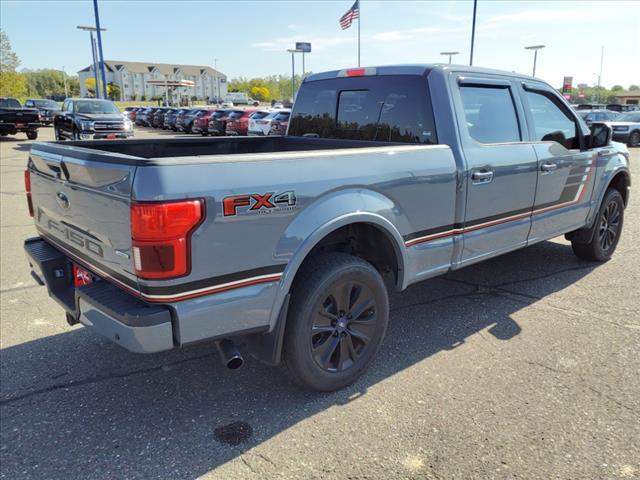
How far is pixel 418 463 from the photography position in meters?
2.57

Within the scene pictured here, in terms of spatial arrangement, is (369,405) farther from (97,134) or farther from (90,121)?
(90,121)

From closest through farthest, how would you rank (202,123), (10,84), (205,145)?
(205,145) < (202,123) < (10,84)

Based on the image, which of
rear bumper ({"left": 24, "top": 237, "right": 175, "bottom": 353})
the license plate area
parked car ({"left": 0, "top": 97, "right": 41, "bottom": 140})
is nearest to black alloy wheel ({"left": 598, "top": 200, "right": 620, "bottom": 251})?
rear bumper ({"left": 24, "top": 237, "right": 175, "bottom": 353})

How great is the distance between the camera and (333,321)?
3.12 metres

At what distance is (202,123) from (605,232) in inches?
950

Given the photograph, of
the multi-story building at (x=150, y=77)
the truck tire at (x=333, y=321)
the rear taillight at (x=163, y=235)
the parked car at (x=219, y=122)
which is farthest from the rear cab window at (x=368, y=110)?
the multi-story building at (x=150, y=77)

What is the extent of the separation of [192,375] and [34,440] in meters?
0.98

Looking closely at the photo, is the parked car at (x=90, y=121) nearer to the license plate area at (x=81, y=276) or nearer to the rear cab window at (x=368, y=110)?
the rear cab window at (x=368, y=110)

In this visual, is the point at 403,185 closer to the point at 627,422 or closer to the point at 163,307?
the point at 163,307

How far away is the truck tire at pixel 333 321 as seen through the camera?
9.48 feet

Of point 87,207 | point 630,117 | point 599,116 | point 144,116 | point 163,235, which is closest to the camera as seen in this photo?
point 163,235

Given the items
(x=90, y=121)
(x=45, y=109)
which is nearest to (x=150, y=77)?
(x=45, y=109)

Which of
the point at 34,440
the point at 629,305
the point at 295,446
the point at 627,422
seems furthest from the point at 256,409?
the point at 629,305

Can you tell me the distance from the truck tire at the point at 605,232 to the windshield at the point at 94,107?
17.2m
